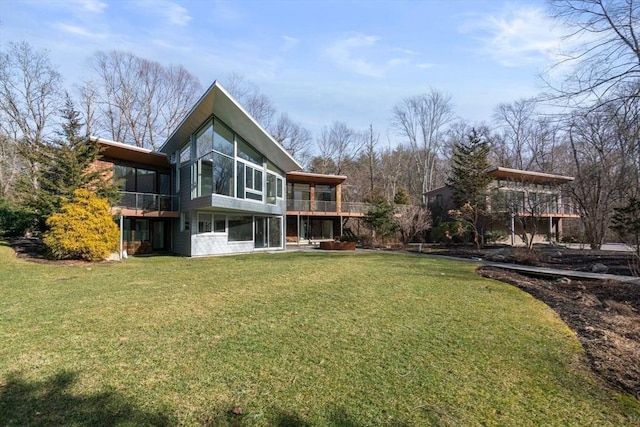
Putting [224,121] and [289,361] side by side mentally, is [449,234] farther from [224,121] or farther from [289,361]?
[289,361]

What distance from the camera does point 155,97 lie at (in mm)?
31672

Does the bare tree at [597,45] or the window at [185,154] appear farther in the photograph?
the window at [185,154]

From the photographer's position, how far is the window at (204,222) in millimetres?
15661

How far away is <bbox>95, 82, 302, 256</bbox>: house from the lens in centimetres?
1436

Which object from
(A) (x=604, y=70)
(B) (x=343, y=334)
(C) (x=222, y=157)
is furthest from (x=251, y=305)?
(C) (x=222, y=157)

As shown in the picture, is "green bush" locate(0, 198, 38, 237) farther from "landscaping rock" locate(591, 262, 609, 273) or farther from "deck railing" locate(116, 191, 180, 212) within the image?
"landscaping rock" locate(591, 262, 609, 273)

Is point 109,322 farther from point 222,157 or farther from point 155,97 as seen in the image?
point 155,97

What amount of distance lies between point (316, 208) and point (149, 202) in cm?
Answer: 1225

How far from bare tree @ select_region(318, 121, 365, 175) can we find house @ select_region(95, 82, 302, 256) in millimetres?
21570

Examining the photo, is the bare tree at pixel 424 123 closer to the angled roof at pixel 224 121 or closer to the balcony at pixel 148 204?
the angled roof at pixel 224 121

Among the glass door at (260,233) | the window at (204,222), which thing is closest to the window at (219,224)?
the window at (204,222)

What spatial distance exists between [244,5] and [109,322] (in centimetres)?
956

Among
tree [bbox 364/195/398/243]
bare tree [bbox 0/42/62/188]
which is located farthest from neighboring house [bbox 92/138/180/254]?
tree [bbox 364/195/398/243]

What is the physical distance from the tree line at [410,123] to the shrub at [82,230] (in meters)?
2.10
